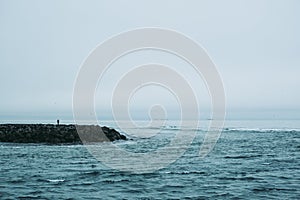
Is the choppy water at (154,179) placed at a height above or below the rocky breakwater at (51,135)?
below

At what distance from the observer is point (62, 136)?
142ft

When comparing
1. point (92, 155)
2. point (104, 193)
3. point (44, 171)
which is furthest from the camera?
point (92, 155)

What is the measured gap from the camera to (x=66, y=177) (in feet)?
66.2

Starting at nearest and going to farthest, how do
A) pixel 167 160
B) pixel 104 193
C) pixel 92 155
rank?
1. pixel 104 193
2. pixel 167 160
3. pixel 92 155

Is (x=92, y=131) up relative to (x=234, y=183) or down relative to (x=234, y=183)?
up

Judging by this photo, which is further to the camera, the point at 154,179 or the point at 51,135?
the point at 51,135

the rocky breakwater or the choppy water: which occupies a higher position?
the rocky breakwater

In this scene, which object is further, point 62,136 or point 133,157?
point 62,136

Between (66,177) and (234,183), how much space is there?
8.22 m

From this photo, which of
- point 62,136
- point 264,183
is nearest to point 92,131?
point 62,136

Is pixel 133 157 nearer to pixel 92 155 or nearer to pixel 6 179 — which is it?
pixel 92 155

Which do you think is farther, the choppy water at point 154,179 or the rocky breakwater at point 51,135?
the rocky breakwater at point 51,135

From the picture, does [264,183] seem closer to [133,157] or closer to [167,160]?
[167,160]

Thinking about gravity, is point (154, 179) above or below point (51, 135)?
below
